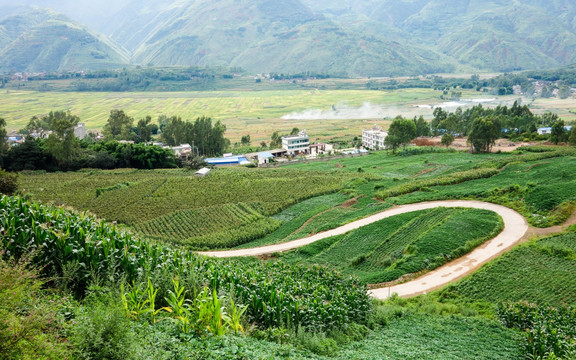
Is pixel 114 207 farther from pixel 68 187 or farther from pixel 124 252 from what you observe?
pixel 124 252

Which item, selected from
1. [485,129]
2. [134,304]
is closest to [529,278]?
[134,304]

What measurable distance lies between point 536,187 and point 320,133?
3310 inches

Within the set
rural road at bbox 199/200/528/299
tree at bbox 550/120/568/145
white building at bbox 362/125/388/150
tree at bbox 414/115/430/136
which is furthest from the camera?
tree at bbox 414/115/430/136

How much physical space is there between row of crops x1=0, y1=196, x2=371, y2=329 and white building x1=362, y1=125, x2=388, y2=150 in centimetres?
7404

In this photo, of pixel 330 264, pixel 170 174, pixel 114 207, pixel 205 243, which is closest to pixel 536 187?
pixel 330 264

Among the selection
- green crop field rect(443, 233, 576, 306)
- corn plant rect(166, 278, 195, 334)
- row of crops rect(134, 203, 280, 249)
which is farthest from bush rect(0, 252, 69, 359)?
row of crops rect(134, 203, 280, 249)

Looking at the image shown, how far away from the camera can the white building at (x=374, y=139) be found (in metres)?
87.8

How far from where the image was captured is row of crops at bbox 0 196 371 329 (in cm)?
1337

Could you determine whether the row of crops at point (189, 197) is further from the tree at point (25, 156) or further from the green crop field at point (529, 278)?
the green crop field at point (529, 278)

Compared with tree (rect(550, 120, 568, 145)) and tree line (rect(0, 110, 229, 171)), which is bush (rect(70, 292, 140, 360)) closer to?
tree line (rect(0, 110, 229, 171))

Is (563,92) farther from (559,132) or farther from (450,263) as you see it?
(450,263)

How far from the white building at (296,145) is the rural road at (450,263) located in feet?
180

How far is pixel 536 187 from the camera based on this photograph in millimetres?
32969

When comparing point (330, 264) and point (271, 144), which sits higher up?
point (271, 144)
